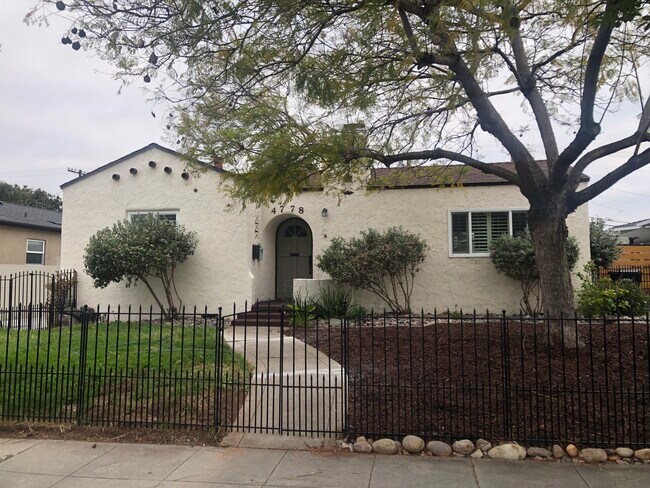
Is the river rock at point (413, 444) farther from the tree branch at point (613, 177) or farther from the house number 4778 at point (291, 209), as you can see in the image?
the house number 4778 at point (291, 209)

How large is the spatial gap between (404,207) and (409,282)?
2122mm

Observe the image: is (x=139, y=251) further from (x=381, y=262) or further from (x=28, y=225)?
(x=28, y=225)

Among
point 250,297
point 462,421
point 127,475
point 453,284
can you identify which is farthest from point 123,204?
point 462,421

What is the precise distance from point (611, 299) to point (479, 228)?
3.72 meters

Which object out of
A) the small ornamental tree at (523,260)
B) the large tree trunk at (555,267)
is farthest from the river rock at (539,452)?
the small ornamental tree at (523,260)

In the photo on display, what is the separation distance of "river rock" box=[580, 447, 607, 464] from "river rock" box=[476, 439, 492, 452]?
0.87 meters

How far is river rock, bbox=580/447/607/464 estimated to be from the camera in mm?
4580

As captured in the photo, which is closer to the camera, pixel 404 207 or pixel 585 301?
pixel 585 301

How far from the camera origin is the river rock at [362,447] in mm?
4891

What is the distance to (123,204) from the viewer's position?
44.7ft

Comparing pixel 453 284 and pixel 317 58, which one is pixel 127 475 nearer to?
pixel 317 58

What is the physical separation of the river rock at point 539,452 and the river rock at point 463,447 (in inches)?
22.1

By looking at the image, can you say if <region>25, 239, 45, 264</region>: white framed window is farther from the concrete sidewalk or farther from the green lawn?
the concrete sidewalk

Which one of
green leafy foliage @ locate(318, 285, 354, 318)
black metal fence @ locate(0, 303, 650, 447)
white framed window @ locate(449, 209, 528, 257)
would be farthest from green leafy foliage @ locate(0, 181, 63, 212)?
black metal fence @ locate(0, 303, 650, 447)
